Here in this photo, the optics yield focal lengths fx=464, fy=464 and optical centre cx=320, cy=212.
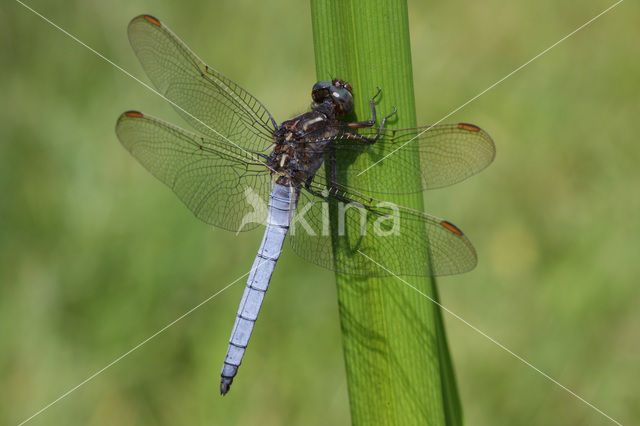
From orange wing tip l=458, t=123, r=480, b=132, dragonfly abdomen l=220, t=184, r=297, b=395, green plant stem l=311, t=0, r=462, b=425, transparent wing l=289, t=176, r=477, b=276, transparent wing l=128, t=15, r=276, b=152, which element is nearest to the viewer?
green plant stem l=311, t=0, r=462, b=425

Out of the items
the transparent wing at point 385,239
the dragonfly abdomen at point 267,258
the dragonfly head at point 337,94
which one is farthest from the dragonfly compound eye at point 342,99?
the dragonfly abdomen at point 267,258

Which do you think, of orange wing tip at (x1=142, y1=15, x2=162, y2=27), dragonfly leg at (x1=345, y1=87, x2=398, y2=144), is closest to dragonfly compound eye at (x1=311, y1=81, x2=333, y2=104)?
dragonfly leg at (x1=345, y1=87, x2=398, y2=144)

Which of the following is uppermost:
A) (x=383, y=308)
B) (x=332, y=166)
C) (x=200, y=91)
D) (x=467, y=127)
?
(x=200, y=91)

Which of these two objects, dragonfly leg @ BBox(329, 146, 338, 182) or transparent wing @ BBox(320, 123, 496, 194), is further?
dragonfly leg @ BBox(329, 146, 338, 182)

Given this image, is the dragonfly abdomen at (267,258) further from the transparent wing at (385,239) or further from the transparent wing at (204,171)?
the transparent wing at (385,239)

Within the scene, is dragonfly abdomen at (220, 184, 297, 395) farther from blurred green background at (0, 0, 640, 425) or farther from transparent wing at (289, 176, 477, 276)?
blurred green background at (0, 0, 640, 425)

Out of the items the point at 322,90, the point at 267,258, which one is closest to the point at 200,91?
the point at 322,90

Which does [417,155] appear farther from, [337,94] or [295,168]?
[295,168]
